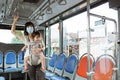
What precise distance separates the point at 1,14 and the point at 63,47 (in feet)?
8.06

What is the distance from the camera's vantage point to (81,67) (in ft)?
12.3

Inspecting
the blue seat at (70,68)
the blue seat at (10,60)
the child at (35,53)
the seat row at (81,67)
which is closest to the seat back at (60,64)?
the seat row at (81,67)

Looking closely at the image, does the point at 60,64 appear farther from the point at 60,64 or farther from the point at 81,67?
Result: the point at 81,67

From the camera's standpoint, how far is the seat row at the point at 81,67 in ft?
9.34

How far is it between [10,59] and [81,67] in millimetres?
3316

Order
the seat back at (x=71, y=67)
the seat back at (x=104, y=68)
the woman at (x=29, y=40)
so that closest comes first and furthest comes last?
1. the seat back at (x=104, y=68)
2. the woman at (x=29, y=40)
3. the seat back at (x=71, y=67)

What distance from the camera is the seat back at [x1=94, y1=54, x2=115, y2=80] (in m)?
2.82

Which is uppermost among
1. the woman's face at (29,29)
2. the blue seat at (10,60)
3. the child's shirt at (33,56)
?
the woman's face at (29,29)

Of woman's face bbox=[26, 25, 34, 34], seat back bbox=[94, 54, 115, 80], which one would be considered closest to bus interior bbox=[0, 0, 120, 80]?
seat back bbox=[94, 54, 115, 80]

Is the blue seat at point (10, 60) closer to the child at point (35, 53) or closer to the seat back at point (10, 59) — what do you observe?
the seat back at point (10, 59)

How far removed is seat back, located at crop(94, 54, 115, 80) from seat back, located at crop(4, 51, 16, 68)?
12.8 ft

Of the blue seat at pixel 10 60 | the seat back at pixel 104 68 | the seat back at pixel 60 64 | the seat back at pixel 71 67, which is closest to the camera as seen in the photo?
the seat back at pixel 104 68

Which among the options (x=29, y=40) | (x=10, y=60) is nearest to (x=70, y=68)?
(x=29, y=40)

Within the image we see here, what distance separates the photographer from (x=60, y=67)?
4.62 m
